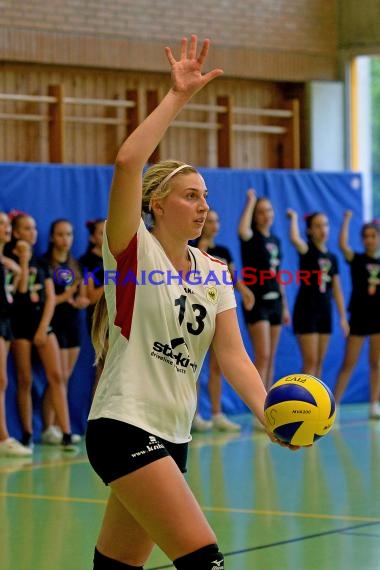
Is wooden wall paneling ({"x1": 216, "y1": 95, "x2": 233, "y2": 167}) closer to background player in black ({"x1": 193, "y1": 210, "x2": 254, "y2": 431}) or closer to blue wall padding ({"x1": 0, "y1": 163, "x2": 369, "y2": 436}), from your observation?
blue wall padding ({"x1": 0, "y1": 163, "x2": 369, "y2": 436})

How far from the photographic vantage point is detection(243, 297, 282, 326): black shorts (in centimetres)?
1119

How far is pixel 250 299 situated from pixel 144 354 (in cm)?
726

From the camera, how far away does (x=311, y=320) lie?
38.2 ft

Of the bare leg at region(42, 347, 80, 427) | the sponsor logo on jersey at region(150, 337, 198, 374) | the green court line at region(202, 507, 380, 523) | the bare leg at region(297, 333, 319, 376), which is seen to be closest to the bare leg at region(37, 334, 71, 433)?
the bare leg at region(42, 347, 80, 427)

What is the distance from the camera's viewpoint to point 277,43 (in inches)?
559

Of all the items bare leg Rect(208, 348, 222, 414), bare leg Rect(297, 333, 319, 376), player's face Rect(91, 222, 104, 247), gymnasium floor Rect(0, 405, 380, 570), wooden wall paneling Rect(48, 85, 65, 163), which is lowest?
gymnasium floor Rect(0, 405, 380, 570)

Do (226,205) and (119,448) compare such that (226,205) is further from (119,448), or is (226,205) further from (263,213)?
(119,448)

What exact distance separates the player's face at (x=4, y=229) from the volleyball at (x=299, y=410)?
5.78 m

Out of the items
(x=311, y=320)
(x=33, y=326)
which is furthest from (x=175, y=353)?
(x=311, y=320)

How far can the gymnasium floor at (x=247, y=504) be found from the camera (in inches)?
229

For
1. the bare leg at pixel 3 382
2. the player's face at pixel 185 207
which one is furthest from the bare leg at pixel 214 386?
the player's face at pixel 185 207

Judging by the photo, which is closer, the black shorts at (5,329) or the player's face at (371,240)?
the black shorts at (5,329)

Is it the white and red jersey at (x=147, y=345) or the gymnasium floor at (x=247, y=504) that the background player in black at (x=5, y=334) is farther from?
the white and red jersey at (x=147, y=345)

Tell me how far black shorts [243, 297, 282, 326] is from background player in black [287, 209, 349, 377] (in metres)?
0.41
